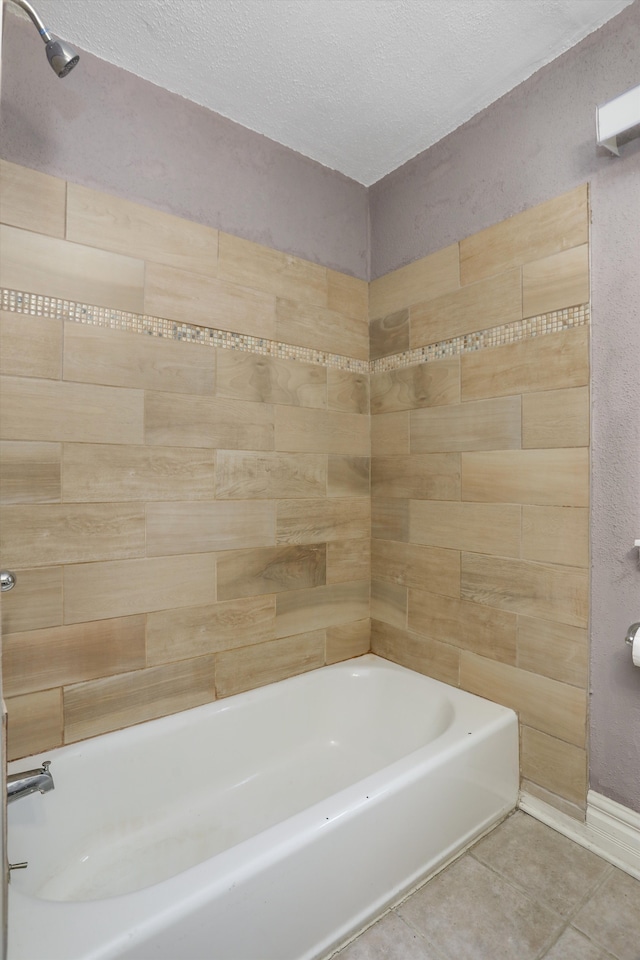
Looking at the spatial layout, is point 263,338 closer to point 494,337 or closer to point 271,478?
point 271,478

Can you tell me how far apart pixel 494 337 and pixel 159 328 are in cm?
119

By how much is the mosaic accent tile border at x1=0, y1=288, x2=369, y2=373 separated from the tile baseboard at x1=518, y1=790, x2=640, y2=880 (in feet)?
5.99

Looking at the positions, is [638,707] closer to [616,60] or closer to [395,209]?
[616,60]

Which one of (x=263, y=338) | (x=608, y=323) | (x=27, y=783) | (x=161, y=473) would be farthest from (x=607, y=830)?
(x=263, y=338)

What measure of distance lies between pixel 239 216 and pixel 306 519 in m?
1.22

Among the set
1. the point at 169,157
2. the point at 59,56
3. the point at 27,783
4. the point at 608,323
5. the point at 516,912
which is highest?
the point at 169,157

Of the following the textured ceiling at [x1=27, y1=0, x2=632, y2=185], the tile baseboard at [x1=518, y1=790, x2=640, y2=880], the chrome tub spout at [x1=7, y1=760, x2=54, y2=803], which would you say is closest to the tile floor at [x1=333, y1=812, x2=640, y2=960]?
the tile baseboard at [x1=518, y1=790, x2=640, y2=880]

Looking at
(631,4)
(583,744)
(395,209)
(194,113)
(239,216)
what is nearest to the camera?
(631,4)

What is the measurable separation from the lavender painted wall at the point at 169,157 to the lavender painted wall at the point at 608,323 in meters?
0.81

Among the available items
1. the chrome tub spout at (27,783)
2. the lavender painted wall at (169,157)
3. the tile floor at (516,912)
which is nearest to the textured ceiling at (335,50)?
the lavender painted wall at (169,157)

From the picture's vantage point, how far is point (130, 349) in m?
1.76

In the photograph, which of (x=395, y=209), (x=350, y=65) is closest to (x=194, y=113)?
(x=350, y=65)

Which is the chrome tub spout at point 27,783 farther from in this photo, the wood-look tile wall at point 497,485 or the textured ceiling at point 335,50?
the textured ceiling at point 335,50

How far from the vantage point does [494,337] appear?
6.29ft
